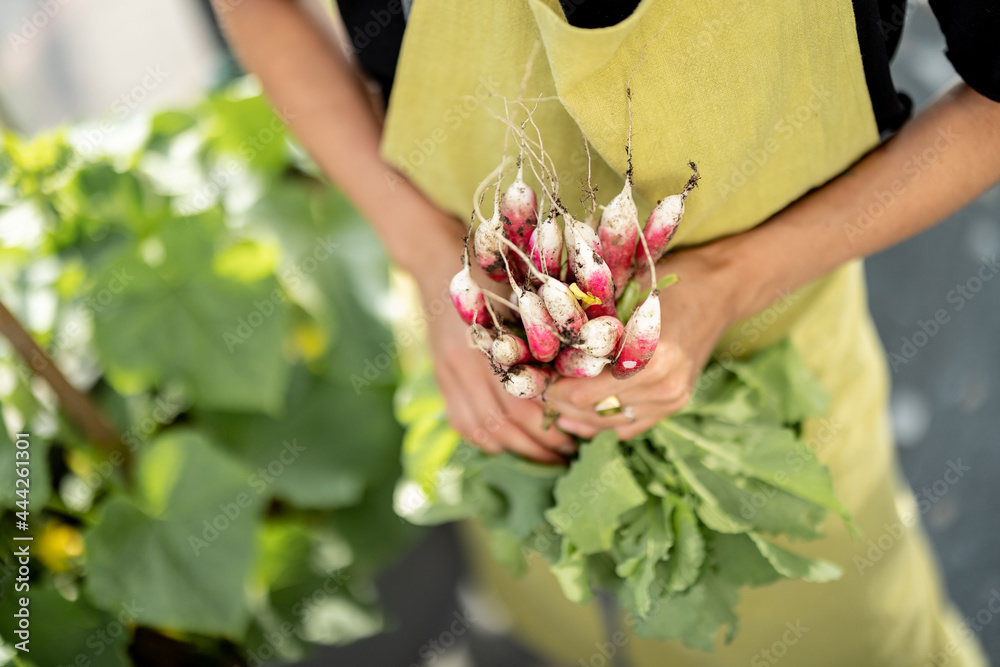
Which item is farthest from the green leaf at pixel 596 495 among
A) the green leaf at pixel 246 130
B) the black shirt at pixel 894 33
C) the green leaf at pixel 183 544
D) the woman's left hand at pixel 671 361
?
the green leaf at pixel 246 130

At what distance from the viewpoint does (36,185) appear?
87cm

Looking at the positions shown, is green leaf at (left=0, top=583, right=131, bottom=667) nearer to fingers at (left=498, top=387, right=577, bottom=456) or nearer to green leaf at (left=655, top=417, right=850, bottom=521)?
fingers at (left=498, top=387, right=577, bottom=456)

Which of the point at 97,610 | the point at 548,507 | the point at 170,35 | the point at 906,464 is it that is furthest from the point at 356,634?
the point at 170,35

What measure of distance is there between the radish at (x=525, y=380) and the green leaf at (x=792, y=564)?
0.66 ft

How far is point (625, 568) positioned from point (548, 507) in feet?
0.25

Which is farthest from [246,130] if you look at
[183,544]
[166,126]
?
[183,544]

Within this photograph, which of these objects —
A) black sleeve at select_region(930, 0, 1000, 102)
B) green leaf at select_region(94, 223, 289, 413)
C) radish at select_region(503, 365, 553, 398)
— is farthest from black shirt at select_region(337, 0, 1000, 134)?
green leaf at select_region(94, 223, 289, 413)

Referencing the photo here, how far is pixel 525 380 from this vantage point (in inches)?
16.9

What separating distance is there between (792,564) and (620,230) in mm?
282

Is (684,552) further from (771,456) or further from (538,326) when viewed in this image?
(538,326)

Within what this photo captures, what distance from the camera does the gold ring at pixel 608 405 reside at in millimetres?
469

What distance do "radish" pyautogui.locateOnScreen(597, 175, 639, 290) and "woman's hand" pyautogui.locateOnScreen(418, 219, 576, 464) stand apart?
115mm

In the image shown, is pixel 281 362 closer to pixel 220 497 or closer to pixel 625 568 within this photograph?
pixel 220 497

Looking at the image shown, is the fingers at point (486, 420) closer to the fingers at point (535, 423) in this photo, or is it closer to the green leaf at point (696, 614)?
the fingers at point (535, 423)
